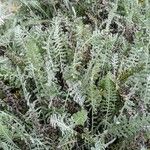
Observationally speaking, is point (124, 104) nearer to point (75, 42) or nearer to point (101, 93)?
point (101, 93)

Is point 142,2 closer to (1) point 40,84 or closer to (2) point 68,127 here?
(1) point 40,84

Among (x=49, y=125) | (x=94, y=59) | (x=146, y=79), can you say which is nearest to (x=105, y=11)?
Answer: (x=94, y=59)

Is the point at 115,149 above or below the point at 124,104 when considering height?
below

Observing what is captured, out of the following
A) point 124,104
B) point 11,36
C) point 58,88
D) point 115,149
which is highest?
point 11,36

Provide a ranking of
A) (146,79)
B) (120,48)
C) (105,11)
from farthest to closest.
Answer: (105,11)
(120,48)
(146,79)

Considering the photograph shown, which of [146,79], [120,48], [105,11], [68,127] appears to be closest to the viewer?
[68,127]

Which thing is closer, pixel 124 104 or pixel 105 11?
pixel 124 104
